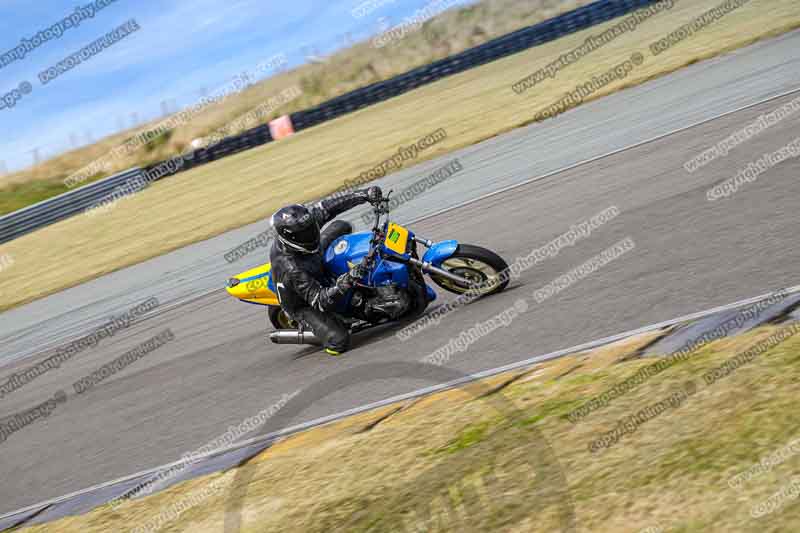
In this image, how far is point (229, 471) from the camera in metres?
5.84

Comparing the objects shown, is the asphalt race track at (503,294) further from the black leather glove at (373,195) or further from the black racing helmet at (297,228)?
the black leather glove at (373,195)

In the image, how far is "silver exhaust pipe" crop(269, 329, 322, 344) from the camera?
26.2 ft

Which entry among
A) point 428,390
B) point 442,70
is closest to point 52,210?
point 442,70

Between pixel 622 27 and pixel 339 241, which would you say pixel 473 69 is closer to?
pixel 622 27

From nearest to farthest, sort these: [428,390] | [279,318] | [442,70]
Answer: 1. [428,390]
2. [279,318]
3. [442,70]

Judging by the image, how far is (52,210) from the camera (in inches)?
1109

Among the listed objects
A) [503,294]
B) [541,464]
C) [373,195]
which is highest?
[373,195]

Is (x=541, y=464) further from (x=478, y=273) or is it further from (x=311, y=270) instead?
(x=311, y=270)

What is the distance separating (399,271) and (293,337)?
1.26 meters

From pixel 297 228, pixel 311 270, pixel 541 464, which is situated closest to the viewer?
pixel 541 464

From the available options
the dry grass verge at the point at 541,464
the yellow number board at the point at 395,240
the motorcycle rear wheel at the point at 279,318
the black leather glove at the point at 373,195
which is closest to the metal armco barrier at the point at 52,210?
the motorcycle rear wheel at the point at 279,318

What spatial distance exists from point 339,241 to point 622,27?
76.8 feet

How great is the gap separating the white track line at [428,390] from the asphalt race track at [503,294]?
0.13 metres

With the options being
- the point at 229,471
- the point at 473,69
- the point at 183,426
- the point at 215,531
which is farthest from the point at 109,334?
the point at 473,69
